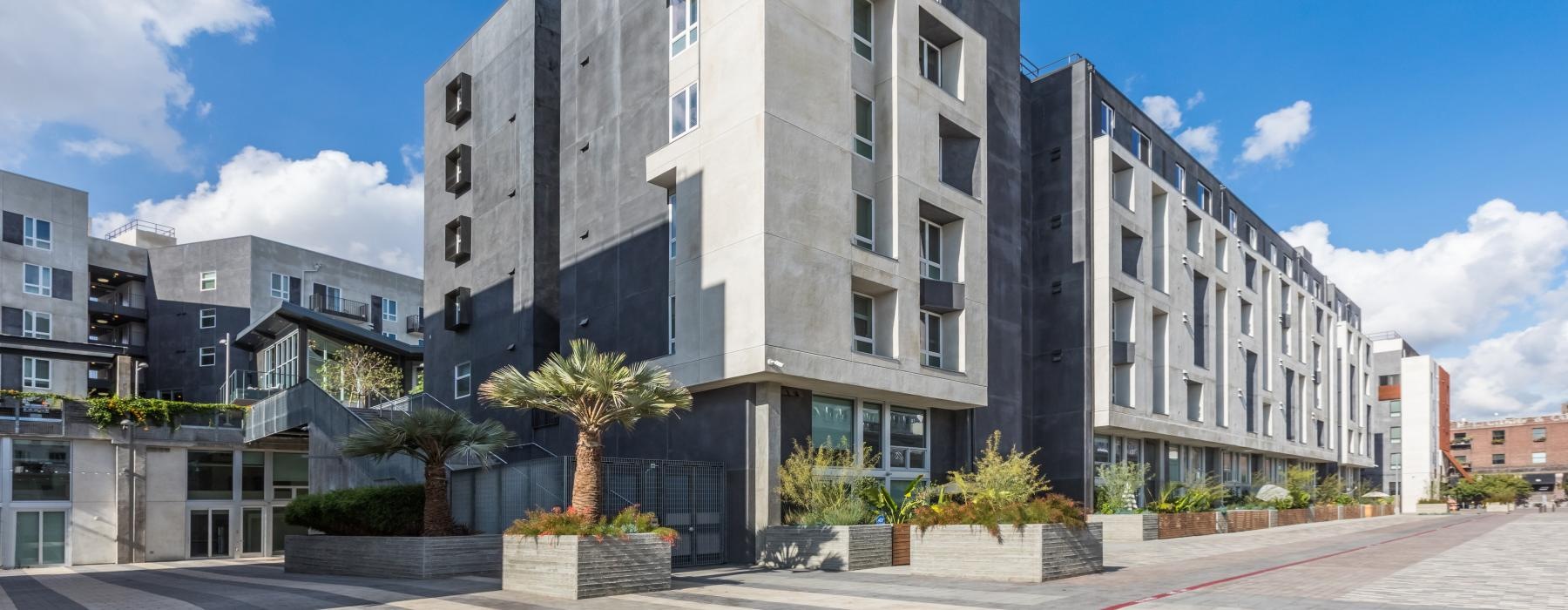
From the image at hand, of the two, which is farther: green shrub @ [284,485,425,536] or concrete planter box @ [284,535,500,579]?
green shrub @ [284,485,425,536]

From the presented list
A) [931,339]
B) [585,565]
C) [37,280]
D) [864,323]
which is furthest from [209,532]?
[585,565]

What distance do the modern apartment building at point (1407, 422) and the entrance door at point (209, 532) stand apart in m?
79.9

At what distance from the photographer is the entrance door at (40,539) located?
109 ft

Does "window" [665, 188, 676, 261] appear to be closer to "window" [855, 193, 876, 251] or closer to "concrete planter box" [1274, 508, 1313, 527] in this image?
"window" [855, 193, 876, 251]

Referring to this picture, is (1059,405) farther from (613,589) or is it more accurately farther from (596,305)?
(613,589)

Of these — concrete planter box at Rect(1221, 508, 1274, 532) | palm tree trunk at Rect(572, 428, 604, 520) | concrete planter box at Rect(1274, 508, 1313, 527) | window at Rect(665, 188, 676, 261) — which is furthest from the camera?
concrete planter box at Rect(1274, 508, 1313, 527)

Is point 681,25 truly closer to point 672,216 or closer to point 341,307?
point 672,216

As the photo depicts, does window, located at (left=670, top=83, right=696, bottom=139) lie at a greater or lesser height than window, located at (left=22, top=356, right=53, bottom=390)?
greater

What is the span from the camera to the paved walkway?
1470 centimetres

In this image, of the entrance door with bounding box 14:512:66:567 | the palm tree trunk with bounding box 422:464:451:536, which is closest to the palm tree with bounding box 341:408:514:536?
the palm tree trunk with bounding box 422:464:451:536

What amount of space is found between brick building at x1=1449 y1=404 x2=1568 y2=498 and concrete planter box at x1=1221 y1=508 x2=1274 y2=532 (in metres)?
91.4

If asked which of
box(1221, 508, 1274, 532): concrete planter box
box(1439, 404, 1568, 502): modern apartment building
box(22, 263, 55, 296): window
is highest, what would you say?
box(22, 263, 55, 296): window

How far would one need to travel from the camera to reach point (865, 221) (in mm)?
25625

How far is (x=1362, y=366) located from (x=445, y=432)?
75.2 metres
